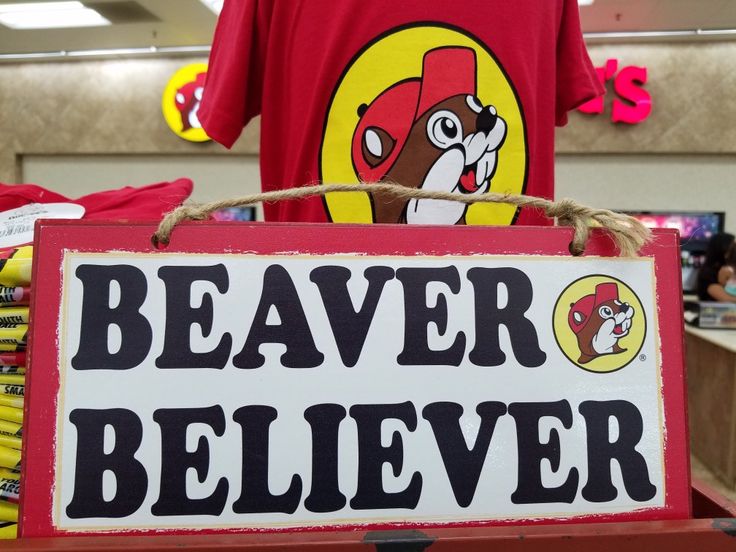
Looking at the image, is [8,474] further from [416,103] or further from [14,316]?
[416,103]

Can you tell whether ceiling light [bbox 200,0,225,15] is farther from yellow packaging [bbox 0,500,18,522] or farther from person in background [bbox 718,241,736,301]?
yellow packaging [bbox 0,500,18,522]

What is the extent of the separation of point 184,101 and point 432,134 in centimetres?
534

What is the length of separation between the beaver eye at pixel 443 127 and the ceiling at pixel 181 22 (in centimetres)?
418

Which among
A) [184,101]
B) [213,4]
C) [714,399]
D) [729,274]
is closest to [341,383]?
[714,399]

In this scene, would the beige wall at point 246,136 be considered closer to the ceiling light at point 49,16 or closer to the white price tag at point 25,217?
the ceiling light at point 49,16

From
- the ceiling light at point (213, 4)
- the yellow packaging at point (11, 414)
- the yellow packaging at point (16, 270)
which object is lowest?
the yellow packaging at point (11, 414)

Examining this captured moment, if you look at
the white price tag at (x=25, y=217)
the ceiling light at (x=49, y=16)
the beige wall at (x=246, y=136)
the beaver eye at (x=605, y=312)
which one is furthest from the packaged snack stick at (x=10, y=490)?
the beige wall at (x=246, y=136)

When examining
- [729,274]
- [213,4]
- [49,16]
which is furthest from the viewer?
[49,16]

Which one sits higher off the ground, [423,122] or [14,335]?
[423,122]

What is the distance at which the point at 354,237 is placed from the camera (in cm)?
43

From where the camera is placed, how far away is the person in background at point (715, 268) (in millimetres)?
3717

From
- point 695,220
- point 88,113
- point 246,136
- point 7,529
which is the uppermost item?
point 88,113

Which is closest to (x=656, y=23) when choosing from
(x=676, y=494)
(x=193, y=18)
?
(x=193, y=18)

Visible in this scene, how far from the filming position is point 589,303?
43cm
